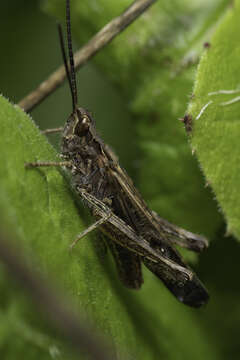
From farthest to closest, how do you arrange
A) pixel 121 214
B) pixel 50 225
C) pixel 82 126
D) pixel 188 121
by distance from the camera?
pixel 121 214 → pixel 82 126 → pixel 188 121 → pixel 50 225

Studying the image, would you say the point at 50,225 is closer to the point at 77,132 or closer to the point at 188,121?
the point at 188,121

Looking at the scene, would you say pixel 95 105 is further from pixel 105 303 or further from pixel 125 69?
pixel 105 303

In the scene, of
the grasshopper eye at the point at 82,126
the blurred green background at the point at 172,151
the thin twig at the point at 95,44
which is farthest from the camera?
the blurred green background at the point at 172,151

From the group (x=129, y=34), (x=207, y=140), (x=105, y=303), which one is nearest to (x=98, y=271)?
(x=105, y=303)

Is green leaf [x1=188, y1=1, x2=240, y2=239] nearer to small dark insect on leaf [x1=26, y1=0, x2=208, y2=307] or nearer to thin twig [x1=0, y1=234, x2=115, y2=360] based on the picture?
small dark insect on leaf [x1=26, y1=0, x2=208, y2=307]

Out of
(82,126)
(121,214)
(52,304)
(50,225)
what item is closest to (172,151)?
(121,214)

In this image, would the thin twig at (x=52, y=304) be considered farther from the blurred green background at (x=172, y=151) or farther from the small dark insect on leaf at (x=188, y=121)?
the blurred green background at (x=172, y=151)

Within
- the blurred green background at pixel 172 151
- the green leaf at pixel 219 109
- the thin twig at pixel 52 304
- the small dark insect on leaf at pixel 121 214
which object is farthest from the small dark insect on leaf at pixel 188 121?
the thin twig at pixel 52 304
